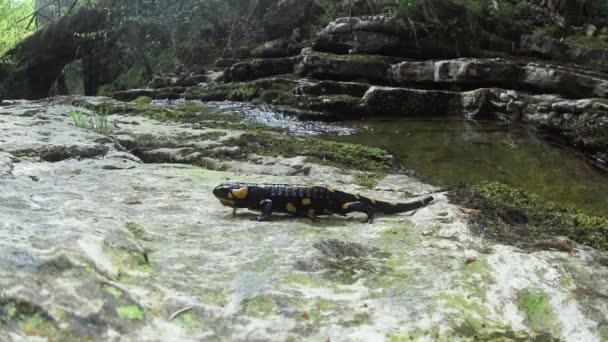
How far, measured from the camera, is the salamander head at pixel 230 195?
414cm

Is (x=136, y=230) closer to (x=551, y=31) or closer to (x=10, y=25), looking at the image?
(x=551, y=31)

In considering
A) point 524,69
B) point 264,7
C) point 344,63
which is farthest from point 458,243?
point 264,7

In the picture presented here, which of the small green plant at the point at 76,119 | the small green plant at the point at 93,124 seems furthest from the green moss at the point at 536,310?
the small green plant at the point at 76,119

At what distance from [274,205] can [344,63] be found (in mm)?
11853

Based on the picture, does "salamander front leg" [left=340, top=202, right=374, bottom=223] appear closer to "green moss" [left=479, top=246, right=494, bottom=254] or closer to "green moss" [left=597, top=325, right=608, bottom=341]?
"green moss" [left=479, top=246, right=494, bottom=254]

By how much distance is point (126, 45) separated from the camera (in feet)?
98.0

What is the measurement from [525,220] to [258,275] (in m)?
2.82

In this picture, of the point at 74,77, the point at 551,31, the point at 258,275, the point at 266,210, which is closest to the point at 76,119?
the point at 266,210

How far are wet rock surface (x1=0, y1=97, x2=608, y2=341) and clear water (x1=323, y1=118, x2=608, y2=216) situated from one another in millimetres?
3106

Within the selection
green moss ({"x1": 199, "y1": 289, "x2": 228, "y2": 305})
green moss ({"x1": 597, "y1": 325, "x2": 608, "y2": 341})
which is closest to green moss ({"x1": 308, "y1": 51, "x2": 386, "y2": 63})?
green moss ({"x1": 597, "y1": 325, "x2": 608, "y2": 341})

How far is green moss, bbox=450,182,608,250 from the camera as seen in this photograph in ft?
12.6

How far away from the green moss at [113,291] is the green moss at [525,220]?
256 centimetres

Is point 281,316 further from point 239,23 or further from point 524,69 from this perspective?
point 239,23

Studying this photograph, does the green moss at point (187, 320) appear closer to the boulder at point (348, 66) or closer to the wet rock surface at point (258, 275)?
the wet rock surface at point (258, 275)
